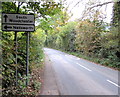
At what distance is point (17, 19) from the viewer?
4.35 meters

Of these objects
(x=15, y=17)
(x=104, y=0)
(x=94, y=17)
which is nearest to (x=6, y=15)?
(x=15, y=17)

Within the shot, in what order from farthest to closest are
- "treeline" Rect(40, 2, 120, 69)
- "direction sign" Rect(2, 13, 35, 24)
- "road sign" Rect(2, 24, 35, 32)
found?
"treeline" Rect(40, 2, 120, 69)
"direction sign" Rect(2, 13, 35, 24)
"road sign" Rect(2, 24, 35, 32)

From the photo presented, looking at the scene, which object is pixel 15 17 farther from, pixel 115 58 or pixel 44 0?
pixel 115 58

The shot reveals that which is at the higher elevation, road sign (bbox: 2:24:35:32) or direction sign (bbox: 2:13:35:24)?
direction sign (bbox: 2:13:35:24)

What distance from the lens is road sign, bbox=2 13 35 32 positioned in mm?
4145

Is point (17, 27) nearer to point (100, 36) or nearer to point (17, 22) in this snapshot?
point (17, 22)

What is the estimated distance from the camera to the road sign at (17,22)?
414 cm

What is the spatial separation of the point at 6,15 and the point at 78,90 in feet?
A: 13.7

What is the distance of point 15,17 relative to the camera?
431 cm

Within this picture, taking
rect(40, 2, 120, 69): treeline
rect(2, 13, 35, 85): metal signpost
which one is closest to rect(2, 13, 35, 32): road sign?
rect(2, 13, 35, 85): metal signpost

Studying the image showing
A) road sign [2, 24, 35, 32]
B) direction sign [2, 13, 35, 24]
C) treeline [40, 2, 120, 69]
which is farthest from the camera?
treeline [40, 2, 120, 69]

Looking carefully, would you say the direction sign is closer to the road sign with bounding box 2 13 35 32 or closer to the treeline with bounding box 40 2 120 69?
the road sign with bounding box 2 13 35 32

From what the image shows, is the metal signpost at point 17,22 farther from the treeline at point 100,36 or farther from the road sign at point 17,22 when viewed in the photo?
the treeline at point 100,36

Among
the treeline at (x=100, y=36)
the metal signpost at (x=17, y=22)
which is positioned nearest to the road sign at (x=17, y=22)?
the metal signpost at (x=17, y=22)
